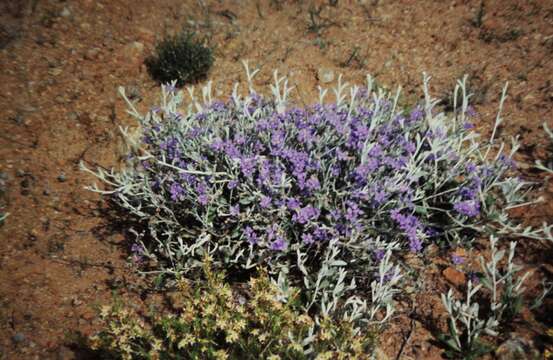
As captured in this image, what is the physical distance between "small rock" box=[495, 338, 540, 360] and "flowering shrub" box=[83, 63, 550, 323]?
67cm

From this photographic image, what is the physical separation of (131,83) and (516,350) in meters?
4.00

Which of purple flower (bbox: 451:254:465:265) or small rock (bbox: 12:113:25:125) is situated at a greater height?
purple flower (bbox: 451:254:465:265)

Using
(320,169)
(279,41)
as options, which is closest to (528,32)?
(279,41)

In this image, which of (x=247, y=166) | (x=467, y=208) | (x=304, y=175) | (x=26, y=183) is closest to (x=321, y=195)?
(x=304, y=175)

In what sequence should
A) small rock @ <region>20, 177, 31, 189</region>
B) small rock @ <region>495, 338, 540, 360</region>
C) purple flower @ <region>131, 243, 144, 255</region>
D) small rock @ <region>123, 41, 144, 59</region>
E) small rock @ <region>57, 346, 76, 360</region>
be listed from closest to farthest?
small rock @ <region>495, 338, 540, 360</region> < small rock @ <region>57, 346, 76, 360</region> < purple flower @ <region>131, 243, 144, 255</region> < small rock @ <region>20, 177, 31, 189</region> < small rock @ <region>123, 41, 144, 59</region>

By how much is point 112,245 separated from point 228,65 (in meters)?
2.38

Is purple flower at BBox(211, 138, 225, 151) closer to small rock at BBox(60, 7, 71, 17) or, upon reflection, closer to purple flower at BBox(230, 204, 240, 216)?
purple flower at BBox(230, 204, 240, 216)

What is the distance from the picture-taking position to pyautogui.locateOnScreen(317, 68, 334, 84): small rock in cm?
442

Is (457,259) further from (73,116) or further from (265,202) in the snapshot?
(73,116)

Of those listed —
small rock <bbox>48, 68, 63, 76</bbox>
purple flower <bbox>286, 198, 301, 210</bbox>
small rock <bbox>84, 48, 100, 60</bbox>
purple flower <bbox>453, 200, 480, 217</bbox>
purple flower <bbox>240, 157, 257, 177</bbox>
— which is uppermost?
purple flower <bbox>453, 200, 480, 217</bbox>

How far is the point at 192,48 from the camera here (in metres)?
4.31

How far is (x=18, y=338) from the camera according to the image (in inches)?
101

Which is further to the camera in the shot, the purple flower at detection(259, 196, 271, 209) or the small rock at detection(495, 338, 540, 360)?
the purple flower at detection(259, 196, 271, 209)

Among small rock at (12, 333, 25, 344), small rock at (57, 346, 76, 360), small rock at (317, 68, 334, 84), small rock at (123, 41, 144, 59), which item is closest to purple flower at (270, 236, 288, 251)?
small rock at (57, 346, 76, 360)
